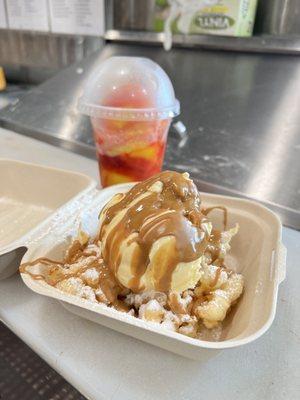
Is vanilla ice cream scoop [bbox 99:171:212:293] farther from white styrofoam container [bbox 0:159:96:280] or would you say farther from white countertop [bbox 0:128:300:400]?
white styrofoam container [bbox 0:159:96:280]

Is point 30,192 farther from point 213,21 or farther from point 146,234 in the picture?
point 213,21

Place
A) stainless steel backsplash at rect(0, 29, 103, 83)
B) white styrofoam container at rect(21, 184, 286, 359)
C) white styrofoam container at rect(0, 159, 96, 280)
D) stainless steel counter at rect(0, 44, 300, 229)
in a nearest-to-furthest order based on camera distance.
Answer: white styrofoam container at rect(21, 184, 286, 359), white styrofoam container at rect(0, 159, 96, 280), stainless steel counter at rect(0, 44, 300, 229), stainless steel backsplash at rect(0, 29, 103, 83)

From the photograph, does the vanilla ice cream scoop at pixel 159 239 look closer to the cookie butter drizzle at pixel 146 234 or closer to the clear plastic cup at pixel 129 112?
the cookie butter drizzle at pixel 146 234

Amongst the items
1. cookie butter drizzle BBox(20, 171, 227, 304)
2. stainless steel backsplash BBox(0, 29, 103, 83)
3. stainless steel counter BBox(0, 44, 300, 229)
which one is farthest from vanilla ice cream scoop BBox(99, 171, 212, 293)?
stainless steel backsplash BBox(0, 29, 103, 83)

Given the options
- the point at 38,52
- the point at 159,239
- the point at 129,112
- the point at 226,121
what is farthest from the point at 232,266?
the point at 38,52

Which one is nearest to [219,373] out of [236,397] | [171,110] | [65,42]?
[236,397]

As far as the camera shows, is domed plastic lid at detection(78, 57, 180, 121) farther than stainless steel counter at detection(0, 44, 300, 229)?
No
